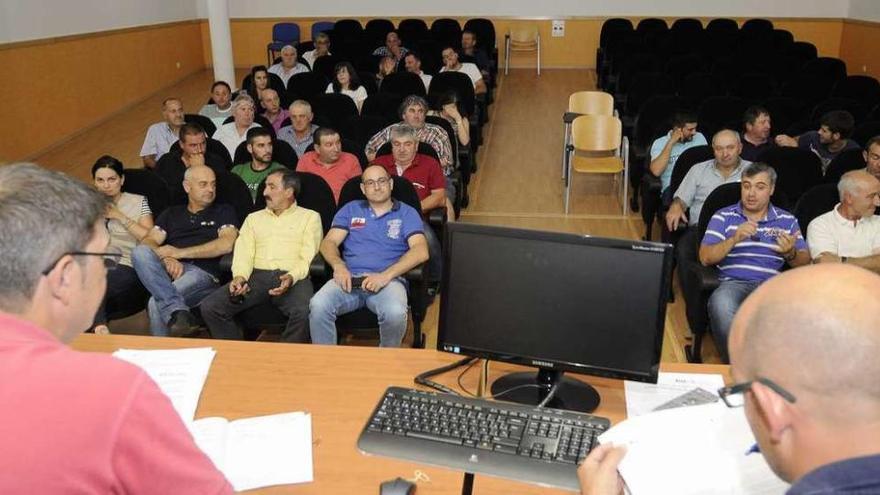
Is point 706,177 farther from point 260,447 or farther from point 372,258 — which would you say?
point 260,447

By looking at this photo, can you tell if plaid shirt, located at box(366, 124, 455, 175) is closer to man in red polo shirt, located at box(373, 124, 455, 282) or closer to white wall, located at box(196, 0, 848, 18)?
man in red polo shirt, located at box(373, 124, 455, 282)

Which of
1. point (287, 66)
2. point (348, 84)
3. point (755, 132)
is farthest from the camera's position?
point (287, 66)

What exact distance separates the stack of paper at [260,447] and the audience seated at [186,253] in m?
1.90

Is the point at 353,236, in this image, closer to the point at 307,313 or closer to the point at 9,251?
the point at 307,313

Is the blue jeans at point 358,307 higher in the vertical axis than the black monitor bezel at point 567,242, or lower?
lower

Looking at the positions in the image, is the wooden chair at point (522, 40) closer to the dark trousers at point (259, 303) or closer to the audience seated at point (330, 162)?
the audience seated at point (330, 162)

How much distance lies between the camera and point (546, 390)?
2.06 m

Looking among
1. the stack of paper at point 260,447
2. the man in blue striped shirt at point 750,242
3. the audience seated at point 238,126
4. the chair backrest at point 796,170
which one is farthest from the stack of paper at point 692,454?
the audience seated at point 238,126

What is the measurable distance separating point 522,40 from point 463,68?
3.63 metres

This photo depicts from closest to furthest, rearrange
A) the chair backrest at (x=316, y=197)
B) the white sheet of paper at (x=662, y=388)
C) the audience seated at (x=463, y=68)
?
1. the white sheet of paper at (x=662, y=388)
2. the chair backrest at (x=316, y=197)
3. the audience seated at (x=463, y=68)

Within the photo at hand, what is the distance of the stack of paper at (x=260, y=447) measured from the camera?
171cm

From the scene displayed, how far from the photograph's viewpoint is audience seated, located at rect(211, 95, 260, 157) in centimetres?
583

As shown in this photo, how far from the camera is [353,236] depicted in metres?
3.89

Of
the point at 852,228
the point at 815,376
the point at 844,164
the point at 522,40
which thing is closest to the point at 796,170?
the point at 844,164
